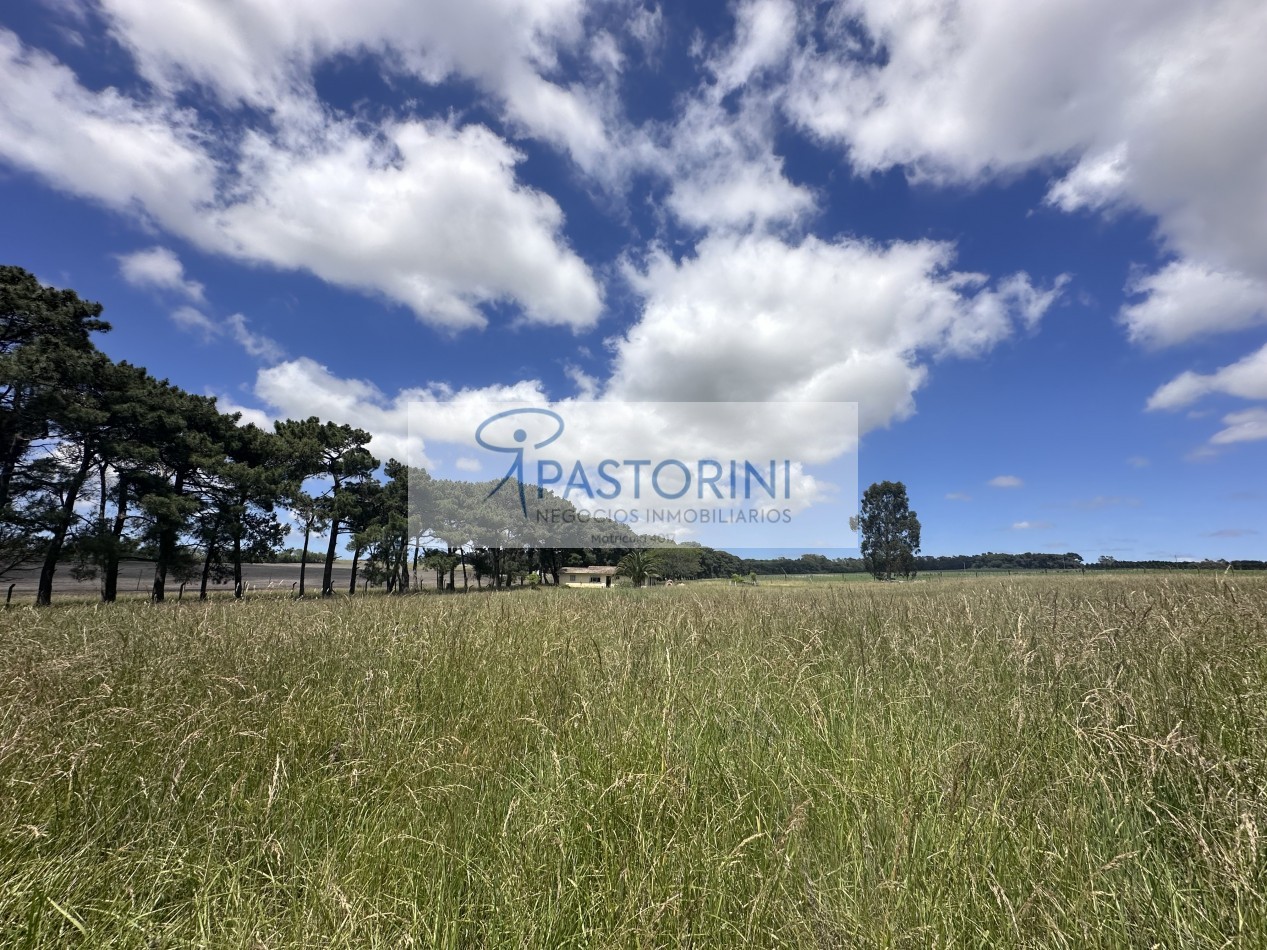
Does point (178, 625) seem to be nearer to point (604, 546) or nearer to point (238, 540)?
point (238, 540)

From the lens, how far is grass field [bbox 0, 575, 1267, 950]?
1697mm

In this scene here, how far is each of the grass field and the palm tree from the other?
41897 millimetres

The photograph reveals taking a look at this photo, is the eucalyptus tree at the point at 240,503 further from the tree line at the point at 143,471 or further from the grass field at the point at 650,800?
the grass field at the point at 650,800

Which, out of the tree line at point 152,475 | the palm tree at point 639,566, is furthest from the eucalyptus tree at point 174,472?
the palm tree at point 639,566

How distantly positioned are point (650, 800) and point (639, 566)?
5359cm

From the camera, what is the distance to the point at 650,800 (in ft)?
7.30

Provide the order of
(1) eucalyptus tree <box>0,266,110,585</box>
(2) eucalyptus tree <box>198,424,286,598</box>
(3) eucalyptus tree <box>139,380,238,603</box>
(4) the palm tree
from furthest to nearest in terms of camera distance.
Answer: (4) the palm tree < (2) eucalyptus tree <box>198,424,286,598</box> < (3) eucalyptus tree <box>139,380,238,603</box> < (1) eucalyptus tree <box>0,266,110,585</box>

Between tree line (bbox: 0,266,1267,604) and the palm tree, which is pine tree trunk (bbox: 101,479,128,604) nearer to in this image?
tree line (bbox: 0,266,1267,604)

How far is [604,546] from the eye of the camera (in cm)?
7131

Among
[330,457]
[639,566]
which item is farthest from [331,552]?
[639,566]

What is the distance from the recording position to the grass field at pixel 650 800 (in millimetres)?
1697

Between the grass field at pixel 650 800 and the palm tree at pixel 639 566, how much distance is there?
41.9m

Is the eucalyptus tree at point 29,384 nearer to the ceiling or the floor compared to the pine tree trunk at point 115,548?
nearer to the ceiling

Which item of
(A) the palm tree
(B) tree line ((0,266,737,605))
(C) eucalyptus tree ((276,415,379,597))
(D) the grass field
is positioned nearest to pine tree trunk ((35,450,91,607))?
(B) tree line ((0,266,737,605))
